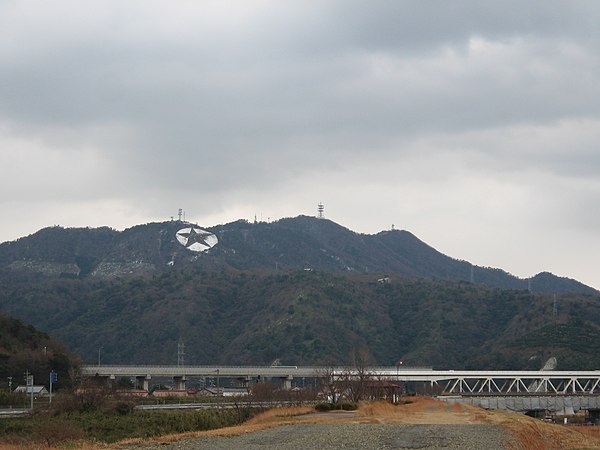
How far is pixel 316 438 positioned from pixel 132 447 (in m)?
8.42

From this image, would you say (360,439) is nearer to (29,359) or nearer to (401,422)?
(401,422)

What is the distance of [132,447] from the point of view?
44844 millimetres

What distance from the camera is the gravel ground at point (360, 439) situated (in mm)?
43812

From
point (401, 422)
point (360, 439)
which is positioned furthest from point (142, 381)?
point (360, 439)

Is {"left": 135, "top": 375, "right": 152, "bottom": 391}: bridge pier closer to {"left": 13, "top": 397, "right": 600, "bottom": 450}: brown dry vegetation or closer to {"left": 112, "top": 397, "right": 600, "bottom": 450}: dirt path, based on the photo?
{"left": 13, "top": 397, "right": 600, "bottom": 450}: brown dry vegetation

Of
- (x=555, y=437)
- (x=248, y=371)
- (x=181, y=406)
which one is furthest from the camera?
(x=248, y=371)

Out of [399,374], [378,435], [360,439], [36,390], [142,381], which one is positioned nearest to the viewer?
[360,439]

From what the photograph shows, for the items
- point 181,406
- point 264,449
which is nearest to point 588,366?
point 181,406

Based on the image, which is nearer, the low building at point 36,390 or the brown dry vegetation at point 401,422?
the brown dry vegetation at point 401,422

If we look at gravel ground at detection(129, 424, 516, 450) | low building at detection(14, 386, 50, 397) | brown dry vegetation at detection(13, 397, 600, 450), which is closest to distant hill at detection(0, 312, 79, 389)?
low building at detection(14, 386, 50, 397)

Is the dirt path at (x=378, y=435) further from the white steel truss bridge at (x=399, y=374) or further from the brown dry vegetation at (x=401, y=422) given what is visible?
the white steel truss bridge at (x=399, y=374)

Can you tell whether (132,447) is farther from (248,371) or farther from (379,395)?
(248,371)

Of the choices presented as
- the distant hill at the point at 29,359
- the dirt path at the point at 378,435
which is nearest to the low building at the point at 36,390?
the distant hill at the point at 29,359

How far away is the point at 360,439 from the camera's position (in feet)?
150
